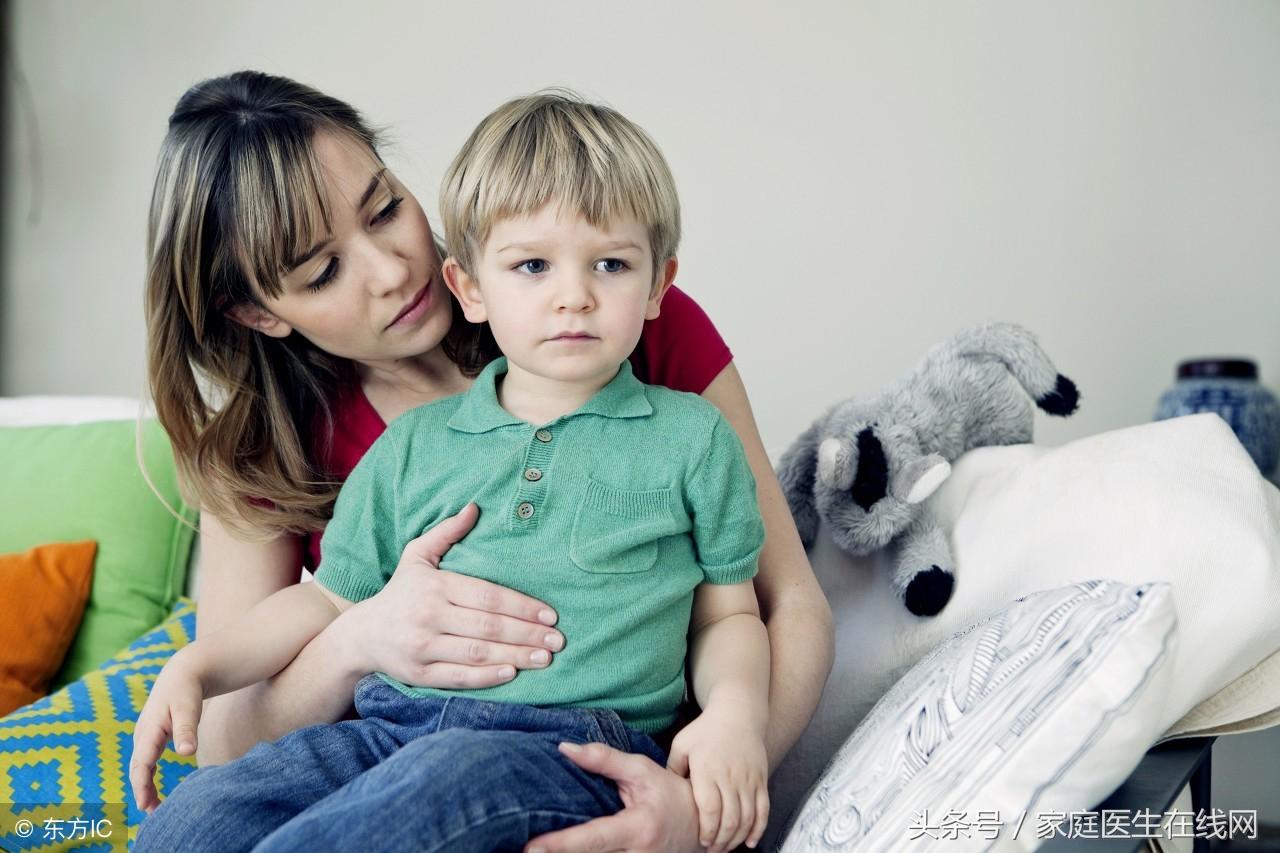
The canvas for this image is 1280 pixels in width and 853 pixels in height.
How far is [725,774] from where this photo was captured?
884 millimetres

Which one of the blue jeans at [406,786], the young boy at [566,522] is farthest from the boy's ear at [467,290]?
the blue jeans at [406,786]

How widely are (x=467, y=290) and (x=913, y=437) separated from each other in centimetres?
61

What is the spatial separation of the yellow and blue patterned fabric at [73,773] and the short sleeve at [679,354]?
786 millimetres

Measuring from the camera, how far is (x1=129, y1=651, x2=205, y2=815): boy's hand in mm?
957

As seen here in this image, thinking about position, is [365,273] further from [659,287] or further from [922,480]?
[922,480]

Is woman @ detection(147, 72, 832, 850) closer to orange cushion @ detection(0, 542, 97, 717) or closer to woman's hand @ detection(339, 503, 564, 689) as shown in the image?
woman's hand @ detection(339, 503, 564, 689)

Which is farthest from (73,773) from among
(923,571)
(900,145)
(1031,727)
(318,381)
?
(900,145)

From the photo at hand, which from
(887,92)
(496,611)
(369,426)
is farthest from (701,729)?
(887,92)

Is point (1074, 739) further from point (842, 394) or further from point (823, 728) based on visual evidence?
point (842, 394)

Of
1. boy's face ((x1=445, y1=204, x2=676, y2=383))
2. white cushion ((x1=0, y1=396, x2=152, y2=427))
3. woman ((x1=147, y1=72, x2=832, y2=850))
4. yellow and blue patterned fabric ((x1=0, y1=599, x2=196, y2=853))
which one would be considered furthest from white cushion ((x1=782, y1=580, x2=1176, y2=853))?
white cushion ((x1=0, y1=396, x2=152, y2=427))

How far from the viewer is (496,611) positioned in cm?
97

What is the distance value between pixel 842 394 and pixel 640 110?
74 cm

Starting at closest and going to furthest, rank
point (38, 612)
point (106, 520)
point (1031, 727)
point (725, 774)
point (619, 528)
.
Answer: point (1031, 727) → point (725, 774) → point (619, 528) → point (38, 612) → point (106, 520)

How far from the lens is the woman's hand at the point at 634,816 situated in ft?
2.69
